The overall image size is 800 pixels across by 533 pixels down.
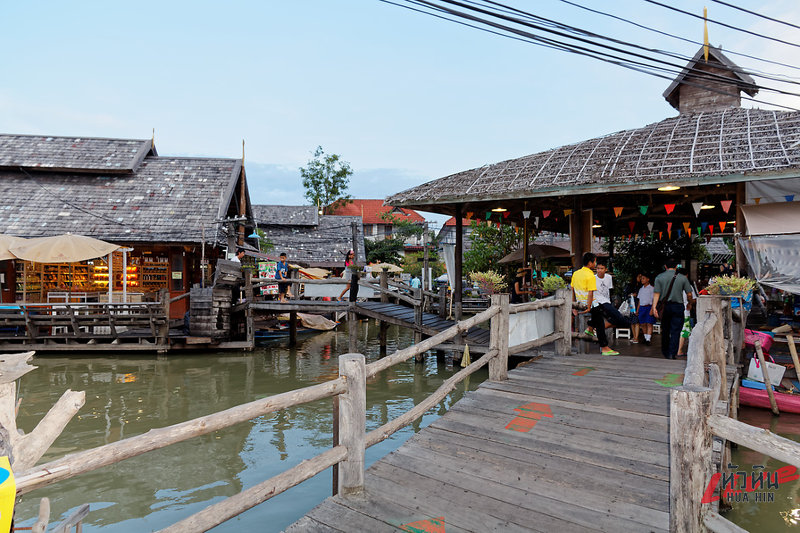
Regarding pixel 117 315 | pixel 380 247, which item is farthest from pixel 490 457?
pixel 380 247

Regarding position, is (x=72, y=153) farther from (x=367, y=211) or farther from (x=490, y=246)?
(x=367, y=211)

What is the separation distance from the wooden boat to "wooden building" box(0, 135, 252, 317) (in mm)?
14122

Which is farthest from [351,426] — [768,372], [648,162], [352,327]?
[352,327]

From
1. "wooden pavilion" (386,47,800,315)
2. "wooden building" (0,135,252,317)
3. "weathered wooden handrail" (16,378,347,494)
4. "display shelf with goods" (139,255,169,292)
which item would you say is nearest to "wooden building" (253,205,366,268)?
"wooden building" (0,135,252,317)

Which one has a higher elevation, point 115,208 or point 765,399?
point 115,208

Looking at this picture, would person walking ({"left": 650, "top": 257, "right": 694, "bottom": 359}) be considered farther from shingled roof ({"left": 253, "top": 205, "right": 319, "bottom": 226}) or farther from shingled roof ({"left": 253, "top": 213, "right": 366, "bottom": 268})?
shingled roof ({"left": 253, "top": 205, "right": 319, "bottom": 226})

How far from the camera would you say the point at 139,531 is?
5.25 metres

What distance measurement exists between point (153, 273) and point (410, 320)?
10.7 m

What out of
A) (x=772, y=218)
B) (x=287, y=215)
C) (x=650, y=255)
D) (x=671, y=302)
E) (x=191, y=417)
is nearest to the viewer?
(x=671, y=302)

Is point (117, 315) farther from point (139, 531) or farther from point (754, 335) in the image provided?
point (754, 335)

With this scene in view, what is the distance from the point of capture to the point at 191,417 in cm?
917

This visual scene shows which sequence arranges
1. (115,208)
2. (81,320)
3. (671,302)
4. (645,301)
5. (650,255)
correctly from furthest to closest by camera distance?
(115,208) < (650,255) < (81,320) < (645,301) < (671,302)

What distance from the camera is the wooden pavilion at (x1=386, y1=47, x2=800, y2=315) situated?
841cm

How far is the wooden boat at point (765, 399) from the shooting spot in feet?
27.5
